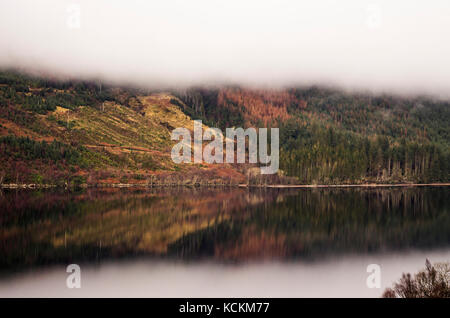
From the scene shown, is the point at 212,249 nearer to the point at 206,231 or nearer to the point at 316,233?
the point at 206,231

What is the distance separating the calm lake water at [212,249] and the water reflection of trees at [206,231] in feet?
0.41

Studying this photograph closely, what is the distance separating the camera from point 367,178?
156m

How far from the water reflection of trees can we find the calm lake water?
13 centimetres

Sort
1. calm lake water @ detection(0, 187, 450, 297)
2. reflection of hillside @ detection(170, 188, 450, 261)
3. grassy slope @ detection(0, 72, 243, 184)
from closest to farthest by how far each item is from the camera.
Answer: calm lake water @ detection(0, 187, 450, 297), reflection of hillside @ detection(170, 188, 450, 261), grassy slope @ detection(0, 72, 243, 184)

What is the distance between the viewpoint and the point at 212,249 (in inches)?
1566

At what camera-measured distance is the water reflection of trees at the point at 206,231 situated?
124 ft

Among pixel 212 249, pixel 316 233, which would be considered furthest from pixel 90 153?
pixel 212 249

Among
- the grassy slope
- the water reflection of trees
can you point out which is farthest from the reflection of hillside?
the grassy slope

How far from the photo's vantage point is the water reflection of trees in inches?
1484

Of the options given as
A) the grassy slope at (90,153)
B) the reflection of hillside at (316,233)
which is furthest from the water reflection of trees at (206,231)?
the grassy slope at (90,153)

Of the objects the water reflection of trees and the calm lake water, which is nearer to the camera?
the calm lake water

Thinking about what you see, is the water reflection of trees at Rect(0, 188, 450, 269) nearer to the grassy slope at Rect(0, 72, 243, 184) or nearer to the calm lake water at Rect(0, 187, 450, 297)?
the calm lake water at Rect(0, 187, 450, 297)

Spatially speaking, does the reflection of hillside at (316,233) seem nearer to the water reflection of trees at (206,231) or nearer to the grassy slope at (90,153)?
the water reflection of trees at (206,231)
